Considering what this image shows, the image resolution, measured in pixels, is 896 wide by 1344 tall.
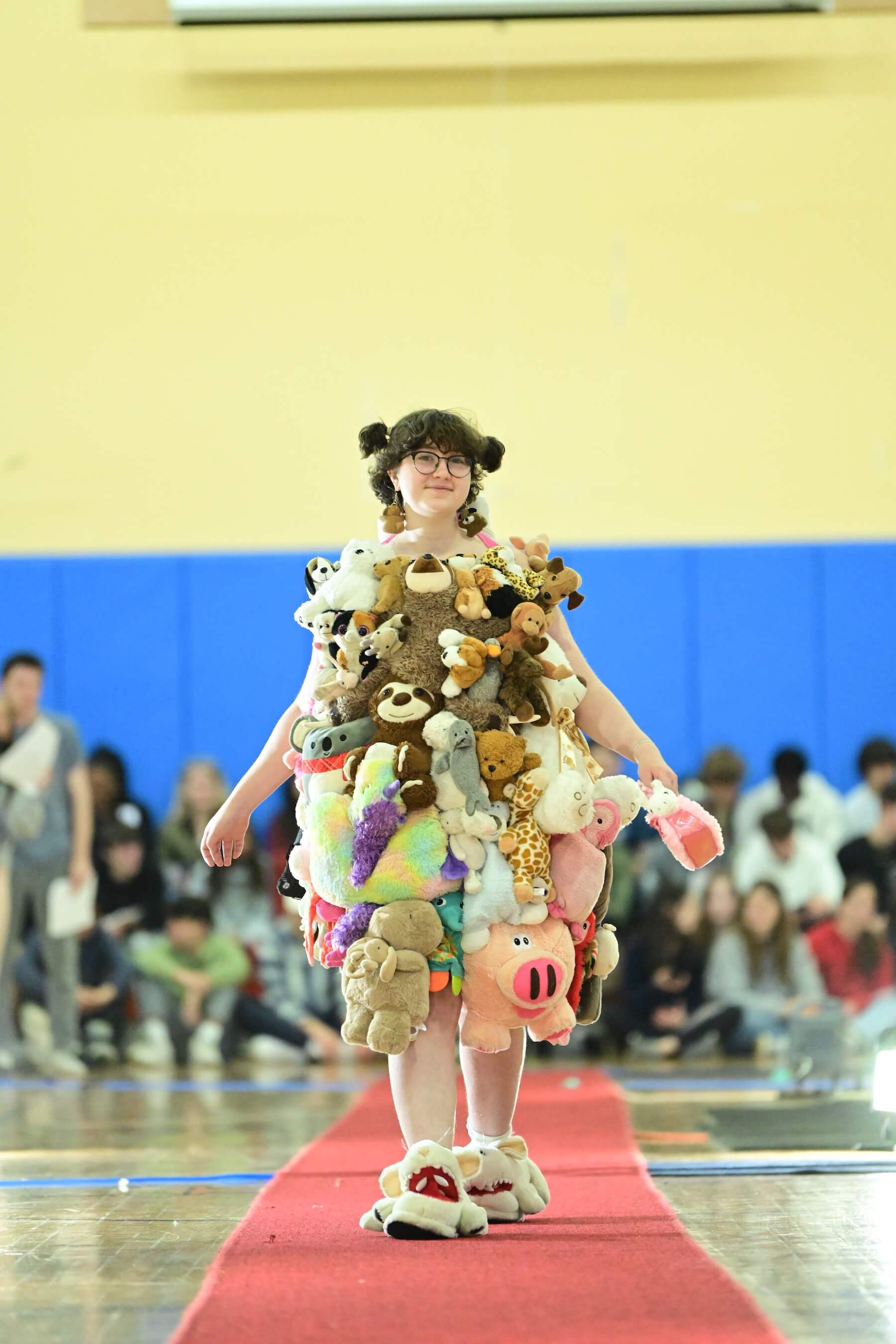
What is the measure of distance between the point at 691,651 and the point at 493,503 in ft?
3.17

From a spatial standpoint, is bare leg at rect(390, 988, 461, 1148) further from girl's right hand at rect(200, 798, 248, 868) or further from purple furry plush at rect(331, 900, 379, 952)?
girl's right hand at rect(200, 798, 248, 868)

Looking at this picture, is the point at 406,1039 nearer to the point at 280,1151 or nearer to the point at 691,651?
the point at 280,1151

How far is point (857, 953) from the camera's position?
668 centimetres

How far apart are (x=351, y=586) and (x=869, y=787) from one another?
4.49 meters

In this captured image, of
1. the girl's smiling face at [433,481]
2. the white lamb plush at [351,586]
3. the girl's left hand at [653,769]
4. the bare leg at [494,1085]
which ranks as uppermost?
the girl's smiling face at [433,481]

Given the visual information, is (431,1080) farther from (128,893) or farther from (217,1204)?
(128,893)

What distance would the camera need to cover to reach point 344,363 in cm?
713

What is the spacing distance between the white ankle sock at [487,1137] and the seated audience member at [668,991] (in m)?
3.93

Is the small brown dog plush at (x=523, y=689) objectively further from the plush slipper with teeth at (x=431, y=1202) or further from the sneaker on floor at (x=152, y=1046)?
the sneaker on floor at (x=152, y=1046)

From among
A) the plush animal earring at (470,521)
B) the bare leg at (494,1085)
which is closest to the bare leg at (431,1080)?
the bare leg at (494,1085)

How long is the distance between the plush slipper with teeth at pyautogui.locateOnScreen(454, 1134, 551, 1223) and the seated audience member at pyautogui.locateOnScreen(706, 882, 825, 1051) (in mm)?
3956

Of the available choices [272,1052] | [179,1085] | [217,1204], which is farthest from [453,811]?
[272,1052]

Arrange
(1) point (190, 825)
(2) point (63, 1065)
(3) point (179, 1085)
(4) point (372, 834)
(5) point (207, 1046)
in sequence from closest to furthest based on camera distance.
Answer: (4) point (372, 834)
(3) point (179, 1085)
(2) point (63, 1065)
(5) point (207, 1046)
(1) point (190, 825)

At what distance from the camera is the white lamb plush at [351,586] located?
2.79m
